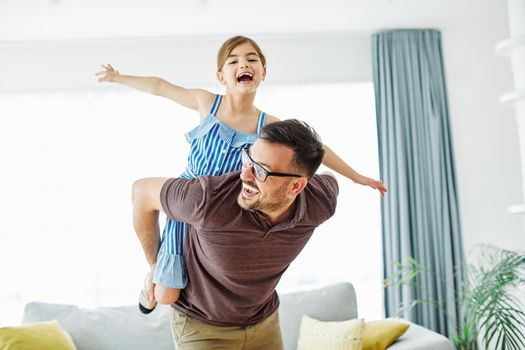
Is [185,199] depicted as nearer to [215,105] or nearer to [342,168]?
[215,105]

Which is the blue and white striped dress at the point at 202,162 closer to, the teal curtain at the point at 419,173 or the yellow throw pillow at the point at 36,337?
the yellow throw pillow at the point at 36,337

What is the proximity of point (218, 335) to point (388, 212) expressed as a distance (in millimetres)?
3002

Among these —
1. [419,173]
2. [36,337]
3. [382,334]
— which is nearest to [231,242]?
[36,337]

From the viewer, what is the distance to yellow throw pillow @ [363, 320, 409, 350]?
350 cm

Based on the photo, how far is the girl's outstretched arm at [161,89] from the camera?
7.22 feet

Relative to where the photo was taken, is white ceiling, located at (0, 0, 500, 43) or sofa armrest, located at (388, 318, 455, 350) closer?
sofa armrest, located at (388, 318, 455, 350)

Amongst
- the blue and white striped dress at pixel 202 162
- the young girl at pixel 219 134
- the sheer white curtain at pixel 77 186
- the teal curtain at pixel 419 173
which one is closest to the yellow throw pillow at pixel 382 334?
the teal curtain at pixel 419 173

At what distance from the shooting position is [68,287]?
4648mm

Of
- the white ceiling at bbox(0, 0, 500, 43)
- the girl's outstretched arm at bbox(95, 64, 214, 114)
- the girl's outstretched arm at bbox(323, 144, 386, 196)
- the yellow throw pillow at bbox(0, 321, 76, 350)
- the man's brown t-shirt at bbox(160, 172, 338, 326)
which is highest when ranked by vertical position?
the white ceiling at bbox(0, 0, 500, 43)

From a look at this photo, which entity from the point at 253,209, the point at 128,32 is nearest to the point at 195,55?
the point at 128,32

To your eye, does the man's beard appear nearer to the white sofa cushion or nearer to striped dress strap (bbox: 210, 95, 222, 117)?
striped dress strap (bbox: 210, 95, 222, 117)

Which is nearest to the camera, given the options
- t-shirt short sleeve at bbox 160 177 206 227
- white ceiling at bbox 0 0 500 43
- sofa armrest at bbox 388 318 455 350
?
t-shirt short sleeve at bbox 160 177 206 227

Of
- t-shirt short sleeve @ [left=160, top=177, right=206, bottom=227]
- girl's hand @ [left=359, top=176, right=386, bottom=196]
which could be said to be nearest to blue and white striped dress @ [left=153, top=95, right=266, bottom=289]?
t-shirt short sleeve @ [left=160, top=177, right=206, bottom=227]

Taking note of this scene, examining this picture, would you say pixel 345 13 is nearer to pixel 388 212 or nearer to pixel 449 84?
pixel 449 84
